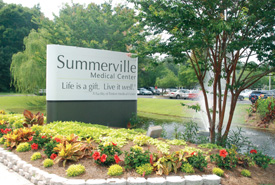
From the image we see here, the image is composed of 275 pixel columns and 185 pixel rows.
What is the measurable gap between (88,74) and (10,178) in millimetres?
4878

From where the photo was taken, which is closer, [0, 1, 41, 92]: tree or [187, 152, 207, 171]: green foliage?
[187, 152, 207, 171]: green foliage

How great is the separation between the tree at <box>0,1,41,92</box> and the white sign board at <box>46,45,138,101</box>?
37.4 meters

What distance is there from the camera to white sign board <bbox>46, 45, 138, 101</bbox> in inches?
313

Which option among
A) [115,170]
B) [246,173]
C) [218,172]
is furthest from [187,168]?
[115,170]

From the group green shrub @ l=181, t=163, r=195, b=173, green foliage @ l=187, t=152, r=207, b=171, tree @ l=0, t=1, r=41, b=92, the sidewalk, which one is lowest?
the sidewalk

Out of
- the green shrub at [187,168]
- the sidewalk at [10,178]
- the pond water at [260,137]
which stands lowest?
the pond water at [260,137]

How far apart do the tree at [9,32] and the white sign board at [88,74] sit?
3735cm

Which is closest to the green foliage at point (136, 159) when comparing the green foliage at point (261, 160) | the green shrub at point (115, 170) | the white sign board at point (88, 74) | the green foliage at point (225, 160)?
the green shrub at point (115, 170)

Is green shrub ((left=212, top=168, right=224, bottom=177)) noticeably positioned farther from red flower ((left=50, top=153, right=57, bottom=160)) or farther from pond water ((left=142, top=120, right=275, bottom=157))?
pond water ((left=142, top=120, right=275, bottom=157))

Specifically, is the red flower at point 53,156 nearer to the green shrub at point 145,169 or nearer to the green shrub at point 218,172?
the green shrub at point 145,169

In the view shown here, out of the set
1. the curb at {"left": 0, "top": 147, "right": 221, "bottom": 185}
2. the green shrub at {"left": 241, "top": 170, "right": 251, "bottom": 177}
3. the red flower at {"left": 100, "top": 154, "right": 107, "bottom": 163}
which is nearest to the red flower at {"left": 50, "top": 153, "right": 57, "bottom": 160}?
the curb at {"left": 0, "top": 147, "right": 221, "bottom": 185}

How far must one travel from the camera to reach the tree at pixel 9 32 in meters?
40.6

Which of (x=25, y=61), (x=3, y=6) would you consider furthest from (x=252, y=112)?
(x=3, y=6)

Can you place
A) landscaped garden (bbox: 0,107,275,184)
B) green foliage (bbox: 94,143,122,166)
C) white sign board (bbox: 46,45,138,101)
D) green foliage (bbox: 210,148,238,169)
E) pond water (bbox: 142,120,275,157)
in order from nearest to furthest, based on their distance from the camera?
landscaped garden (bbox: 0,107,275,184) → green foliage (bbox: 94,143,122,166) → green foliage (bbox: 210,148,238,169) → pond water (bbox: 142,120,275,157) → white sign board (bbox: 46,45,138,101)
